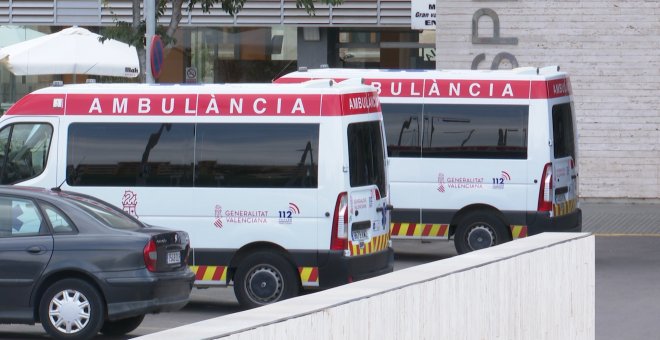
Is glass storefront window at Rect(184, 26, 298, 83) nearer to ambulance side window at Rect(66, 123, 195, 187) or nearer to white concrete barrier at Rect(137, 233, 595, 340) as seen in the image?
ambulance side window at Rect(66, 123, 195, 187)

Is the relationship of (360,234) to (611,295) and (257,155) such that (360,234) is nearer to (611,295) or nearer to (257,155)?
(257,155)

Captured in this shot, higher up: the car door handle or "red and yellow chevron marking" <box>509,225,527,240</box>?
the car door handle

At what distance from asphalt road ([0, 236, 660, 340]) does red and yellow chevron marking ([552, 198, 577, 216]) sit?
2.58 feet

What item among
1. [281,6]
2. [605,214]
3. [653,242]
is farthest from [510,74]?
[281,6]

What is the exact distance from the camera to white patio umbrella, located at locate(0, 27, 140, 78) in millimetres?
22453

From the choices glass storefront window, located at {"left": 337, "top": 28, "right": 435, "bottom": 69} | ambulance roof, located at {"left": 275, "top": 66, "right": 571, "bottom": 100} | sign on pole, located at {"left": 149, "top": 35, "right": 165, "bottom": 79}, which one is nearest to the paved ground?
ambulance roof, located at {"left": 275, "top": 66, "right": 571, "bottom": 100}

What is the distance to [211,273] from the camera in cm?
1328

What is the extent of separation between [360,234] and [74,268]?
3.13m

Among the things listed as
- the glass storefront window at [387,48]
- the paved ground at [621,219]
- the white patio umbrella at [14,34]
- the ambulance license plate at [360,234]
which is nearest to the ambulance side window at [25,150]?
the ambulance license plate at [360,234]

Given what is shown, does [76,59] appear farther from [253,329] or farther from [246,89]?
[253,329]

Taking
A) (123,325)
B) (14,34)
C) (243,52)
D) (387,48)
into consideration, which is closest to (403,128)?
(123,325)

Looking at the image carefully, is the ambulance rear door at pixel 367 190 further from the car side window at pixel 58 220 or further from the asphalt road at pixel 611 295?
the car side window at pixel 58 220

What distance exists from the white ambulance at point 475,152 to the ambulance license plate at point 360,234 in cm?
376

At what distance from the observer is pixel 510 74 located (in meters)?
16.7
